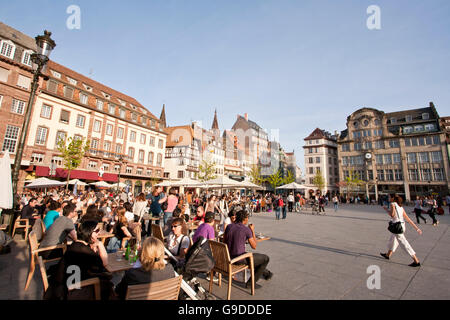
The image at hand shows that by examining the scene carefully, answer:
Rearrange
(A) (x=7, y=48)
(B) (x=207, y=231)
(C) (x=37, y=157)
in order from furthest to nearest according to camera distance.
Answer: (C) (x=37, y=157) < (A) (x=7, y=48) < (B) (x=207, y=231)

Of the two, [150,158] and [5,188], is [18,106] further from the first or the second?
[5,188]

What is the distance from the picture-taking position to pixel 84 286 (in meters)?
2.78

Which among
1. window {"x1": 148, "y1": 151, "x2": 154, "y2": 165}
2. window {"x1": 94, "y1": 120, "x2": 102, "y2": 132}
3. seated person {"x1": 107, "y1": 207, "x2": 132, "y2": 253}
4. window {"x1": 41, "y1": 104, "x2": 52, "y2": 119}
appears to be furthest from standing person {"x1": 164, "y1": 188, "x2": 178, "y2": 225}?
window {"x1": 148, "y1": 151, "x2": 154, "y2": 165}

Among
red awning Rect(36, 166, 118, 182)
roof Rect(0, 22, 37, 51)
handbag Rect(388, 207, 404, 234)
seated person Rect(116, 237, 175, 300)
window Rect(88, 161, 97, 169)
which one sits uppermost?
roof Rect(0, 22, 37, 51)

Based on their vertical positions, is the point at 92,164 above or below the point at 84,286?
above

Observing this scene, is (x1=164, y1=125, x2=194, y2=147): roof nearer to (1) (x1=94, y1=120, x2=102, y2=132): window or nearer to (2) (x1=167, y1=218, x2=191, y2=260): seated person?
(1) (x1=94, y1=120, x2=102, y2=132): window

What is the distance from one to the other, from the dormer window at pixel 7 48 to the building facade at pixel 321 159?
62.2m

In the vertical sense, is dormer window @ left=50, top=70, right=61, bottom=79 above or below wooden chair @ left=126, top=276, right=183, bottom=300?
above

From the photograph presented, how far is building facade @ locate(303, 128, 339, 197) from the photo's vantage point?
196 ft

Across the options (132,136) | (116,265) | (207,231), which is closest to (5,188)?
(116,265)

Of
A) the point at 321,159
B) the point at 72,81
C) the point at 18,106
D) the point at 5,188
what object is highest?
the point at 72,81

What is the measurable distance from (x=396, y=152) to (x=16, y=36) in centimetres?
7047

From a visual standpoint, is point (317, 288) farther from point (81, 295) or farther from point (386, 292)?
point (81, 295)

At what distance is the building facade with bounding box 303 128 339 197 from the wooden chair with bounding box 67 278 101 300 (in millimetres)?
61678
